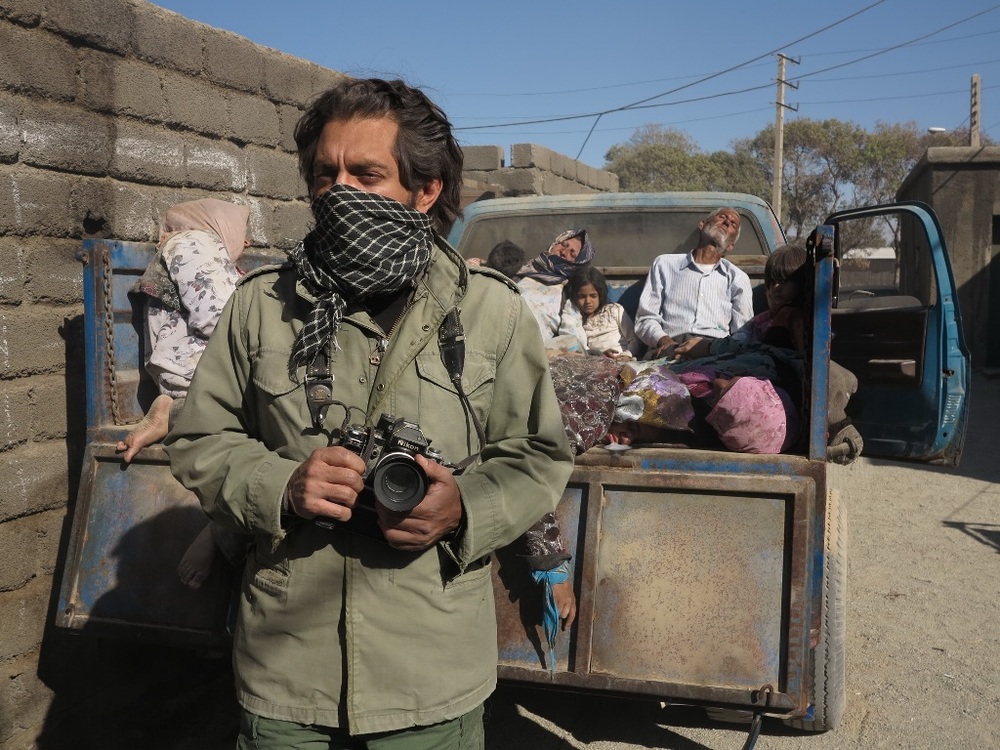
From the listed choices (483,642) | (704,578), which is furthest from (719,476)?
(483,642)

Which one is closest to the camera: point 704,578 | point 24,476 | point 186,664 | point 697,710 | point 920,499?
point 704,578

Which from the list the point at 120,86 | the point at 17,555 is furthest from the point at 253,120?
the point at 17,555

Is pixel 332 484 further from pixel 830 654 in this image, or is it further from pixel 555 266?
pixel 555 266

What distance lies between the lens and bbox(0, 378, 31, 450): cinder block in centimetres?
335

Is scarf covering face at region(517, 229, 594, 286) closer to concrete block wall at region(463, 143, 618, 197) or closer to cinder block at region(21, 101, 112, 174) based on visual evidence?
cinder block at region(21, 101, 112, 174)

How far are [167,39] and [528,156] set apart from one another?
666cm

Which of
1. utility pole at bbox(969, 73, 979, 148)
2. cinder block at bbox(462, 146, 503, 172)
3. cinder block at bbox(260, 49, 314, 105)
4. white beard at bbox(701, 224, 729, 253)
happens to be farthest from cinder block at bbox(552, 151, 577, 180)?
utility pole at bbox(969, 73, 979, 148)

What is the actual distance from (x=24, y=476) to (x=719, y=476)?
2421 millimetres

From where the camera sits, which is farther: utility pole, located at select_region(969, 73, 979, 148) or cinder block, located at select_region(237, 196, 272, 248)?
utility pole, located at select_region(969, 73, 979, 148)

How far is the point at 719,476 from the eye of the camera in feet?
8.48

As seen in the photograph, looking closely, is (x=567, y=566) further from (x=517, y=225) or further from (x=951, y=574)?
(x=951, y=574)

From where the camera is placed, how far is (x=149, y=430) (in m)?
3.06

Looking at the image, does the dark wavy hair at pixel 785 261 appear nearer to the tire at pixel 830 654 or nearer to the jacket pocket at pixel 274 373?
the tire at pixel 830 654

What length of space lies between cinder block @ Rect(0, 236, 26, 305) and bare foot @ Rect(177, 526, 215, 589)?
125 centimetres
